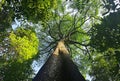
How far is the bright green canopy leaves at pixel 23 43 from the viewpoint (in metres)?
14.5

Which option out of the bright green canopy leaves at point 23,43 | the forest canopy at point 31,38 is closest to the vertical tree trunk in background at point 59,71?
the forest canopy at point 31,38

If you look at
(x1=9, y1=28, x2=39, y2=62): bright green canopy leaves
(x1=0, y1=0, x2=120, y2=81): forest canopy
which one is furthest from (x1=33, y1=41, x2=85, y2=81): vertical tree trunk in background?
(x1=9, y1=28, x2=39, y2=62): bright green canopy leaves

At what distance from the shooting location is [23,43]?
1476cm

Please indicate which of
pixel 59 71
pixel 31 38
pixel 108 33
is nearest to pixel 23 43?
pixel 31 38

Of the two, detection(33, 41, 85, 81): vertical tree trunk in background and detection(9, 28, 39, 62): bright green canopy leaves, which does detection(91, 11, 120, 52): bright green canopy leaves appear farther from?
detection(9, 28, 39, 62): bright green canopy leaves

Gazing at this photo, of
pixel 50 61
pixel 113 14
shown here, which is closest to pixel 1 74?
pixel 50 61

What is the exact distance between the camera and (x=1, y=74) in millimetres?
13703

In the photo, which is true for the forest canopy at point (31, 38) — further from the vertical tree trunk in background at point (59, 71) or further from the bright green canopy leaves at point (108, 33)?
the vertical tree trunk in background at point (59, 71)

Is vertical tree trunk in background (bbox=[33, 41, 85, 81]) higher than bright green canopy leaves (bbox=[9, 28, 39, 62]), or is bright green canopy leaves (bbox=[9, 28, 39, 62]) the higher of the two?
vertical tree trunk in background (bbox=[33, 41, 85, 81])

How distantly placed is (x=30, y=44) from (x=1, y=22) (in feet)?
9.01

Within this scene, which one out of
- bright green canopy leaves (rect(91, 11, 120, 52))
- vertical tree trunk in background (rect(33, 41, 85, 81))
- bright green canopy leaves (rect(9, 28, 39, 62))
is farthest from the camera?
bright green canopy leaves (rect(9, 28, 39, 62))

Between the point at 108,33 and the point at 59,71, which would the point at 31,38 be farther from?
the point at 59,71

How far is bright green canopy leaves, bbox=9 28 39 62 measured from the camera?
14.5 metres

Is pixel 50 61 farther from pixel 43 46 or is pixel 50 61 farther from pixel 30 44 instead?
pixel 43 46
